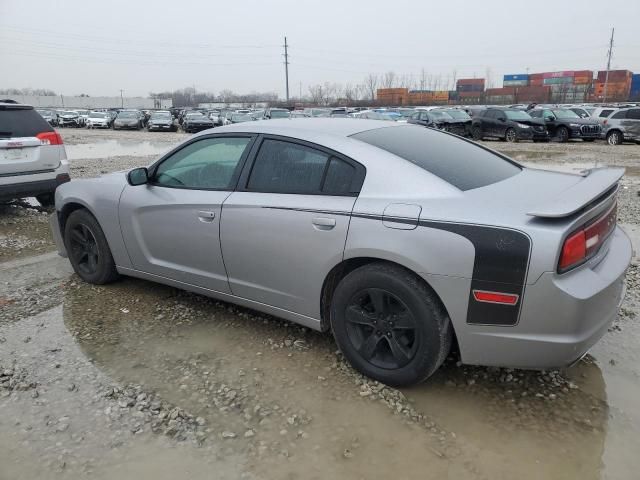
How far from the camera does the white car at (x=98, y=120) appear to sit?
38062 millimetres

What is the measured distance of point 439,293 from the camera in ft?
8.80

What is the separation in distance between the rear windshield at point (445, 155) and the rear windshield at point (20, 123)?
5.85 meters

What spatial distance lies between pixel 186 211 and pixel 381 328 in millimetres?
1742

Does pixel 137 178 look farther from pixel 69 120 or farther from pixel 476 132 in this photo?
pixel 69 120

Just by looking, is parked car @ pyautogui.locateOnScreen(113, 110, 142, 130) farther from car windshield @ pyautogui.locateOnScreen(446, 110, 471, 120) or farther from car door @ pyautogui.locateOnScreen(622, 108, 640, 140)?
car door @ pyautogui.locateOnScreen(622, 108, 640, 140)

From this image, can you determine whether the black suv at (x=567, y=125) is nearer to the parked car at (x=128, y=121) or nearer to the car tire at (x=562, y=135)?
the car tire at (x=562, y=135)

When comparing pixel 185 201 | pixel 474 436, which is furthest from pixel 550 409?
pixel 185 201

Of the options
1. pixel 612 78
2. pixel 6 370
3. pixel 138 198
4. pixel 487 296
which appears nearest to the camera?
pixel 487 296

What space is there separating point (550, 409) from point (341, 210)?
5.38 ft

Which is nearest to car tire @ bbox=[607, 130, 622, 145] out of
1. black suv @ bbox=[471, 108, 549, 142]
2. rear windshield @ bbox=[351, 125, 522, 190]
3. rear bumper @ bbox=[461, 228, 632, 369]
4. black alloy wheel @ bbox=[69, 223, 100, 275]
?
black suv @ bbox=[471, 108, 549, 142]

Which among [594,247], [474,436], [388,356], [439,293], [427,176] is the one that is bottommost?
[474,436]

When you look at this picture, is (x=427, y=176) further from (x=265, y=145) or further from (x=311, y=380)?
(x=311, y=380)

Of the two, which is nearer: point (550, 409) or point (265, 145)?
point (550, 409)

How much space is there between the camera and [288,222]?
3211mm
